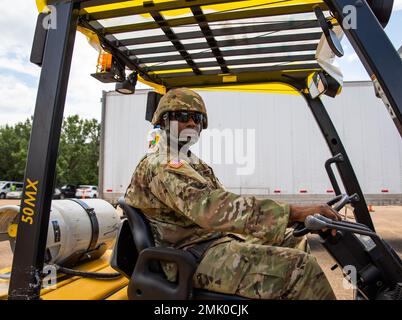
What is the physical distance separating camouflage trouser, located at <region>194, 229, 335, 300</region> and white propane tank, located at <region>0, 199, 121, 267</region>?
2.95 feet

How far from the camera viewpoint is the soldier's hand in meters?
1.57

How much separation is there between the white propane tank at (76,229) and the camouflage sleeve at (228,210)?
2.80 feet

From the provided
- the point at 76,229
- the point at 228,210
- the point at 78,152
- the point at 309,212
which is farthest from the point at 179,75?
the point at 78,152

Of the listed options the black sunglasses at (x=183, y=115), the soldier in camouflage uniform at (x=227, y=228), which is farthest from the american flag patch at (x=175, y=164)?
the black sunglasses at (x=183, y=115)

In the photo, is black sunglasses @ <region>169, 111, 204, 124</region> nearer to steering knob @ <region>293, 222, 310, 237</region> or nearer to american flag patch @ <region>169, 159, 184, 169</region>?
american flag patch @ <region>169, 159, 184, 169</region>

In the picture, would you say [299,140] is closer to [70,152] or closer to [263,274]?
[263,274]

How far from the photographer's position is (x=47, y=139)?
163 centimetres

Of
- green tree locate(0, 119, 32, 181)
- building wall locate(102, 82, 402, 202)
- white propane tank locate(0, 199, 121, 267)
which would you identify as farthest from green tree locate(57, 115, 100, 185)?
white propane tank locate(0, 199, 121, 267)

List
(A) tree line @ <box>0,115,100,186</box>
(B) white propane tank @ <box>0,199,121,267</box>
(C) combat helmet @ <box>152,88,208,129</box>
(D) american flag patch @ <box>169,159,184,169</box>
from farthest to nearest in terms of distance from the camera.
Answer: (A) tree line @ <box>0,115,100,186</box>
(B) white propane tank @ <box>0,199,121,267</box>
(C) combat helmet @ <box>152,88,208,129</box>
(D) american flag patch @ <box>169,159,184,169</box>

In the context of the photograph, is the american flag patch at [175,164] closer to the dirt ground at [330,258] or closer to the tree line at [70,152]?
the dirt ground at [330,258]

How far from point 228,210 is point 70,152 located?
138ft

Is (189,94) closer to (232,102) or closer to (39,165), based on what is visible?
(39,165)

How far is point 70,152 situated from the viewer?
4100 cm

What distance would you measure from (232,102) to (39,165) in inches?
289
